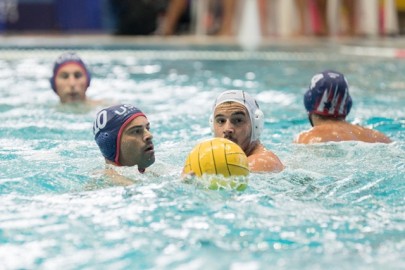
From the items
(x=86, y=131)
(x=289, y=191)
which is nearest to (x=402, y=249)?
(x=289, y=191)

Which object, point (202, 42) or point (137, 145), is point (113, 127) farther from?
point (202, 42)

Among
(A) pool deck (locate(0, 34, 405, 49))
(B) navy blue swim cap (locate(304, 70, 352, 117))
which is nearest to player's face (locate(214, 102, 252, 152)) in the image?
(B) navy blue swim cap (locate(304, 70, 352, 117))

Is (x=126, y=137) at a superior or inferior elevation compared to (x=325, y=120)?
superior

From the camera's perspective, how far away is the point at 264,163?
435cm

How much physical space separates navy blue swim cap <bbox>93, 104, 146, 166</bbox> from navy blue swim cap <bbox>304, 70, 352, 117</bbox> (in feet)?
5.13

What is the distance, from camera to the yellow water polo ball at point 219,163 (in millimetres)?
3918

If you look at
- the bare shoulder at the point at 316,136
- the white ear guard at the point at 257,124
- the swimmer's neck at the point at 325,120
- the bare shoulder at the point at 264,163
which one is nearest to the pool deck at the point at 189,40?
the swimmer's neck at the point at 325,120

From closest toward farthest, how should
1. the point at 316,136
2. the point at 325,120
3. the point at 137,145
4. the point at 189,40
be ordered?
the point at 137,145
the point at 316,136
the point at 325,120
the point at 189,40

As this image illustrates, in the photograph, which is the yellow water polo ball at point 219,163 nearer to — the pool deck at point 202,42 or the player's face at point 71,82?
the player's face at point 71,82

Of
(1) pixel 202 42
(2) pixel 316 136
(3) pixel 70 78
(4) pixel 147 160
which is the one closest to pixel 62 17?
(1) pixel 202 42

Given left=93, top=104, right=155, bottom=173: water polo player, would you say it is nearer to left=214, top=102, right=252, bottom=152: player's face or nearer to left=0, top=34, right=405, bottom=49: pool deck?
Result: left=214, top=102, right=252, bottom=152: player's face

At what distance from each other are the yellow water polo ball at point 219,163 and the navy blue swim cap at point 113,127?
0.46 metres

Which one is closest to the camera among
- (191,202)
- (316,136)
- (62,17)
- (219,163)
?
(191,202)

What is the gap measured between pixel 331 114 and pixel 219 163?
178 centimetres
